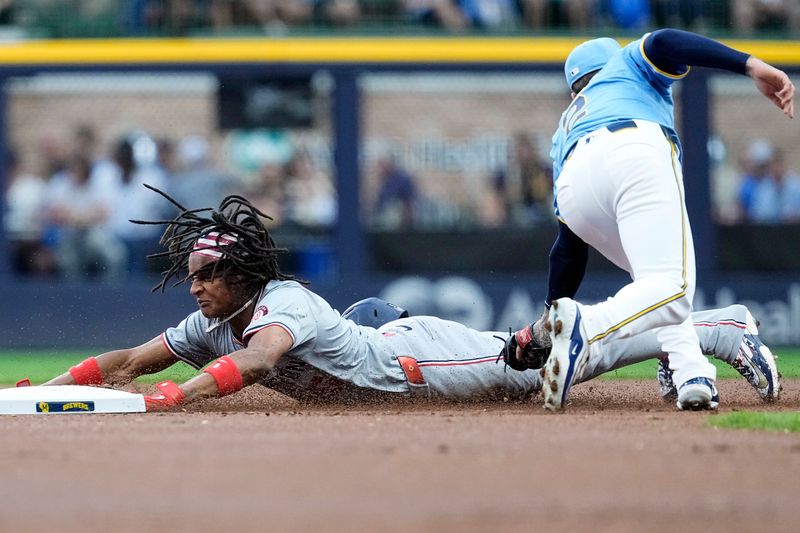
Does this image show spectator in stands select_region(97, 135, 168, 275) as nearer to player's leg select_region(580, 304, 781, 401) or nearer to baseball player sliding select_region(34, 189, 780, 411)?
baseball player sliding select_region(34, 189, 780, 411)

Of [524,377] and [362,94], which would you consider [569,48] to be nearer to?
[362,94]

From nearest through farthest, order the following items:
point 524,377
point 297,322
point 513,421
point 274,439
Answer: point 274,439, point 513,421, point 297,322, point 524,377

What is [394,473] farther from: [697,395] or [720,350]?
[720,350]

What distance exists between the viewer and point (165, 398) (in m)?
5.61

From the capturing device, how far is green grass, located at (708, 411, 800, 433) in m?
4.99

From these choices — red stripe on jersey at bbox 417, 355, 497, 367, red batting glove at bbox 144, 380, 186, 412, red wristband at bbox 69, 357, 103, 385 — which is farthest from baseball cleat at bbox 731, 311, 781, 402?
red wristband at bbox 69, 357, 103, 385

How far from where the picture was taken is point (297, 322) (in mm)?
5672

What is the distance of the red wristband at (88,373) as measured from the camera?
6.30 metres

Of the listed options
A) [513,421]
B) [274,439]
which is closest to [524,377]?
[513,421]

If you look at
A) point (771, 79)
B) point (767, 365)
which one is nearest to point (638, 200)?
point (771, 79)

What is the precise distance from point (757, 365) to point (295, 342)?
2.39 metres

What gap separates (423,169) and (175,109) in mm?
2799

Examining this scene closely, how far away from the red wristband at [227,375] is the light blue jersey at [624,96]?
1.79m

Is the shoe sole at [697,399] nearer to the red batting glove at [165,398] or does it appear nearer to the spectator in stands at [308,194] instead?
the red batting glove at [165,398]
